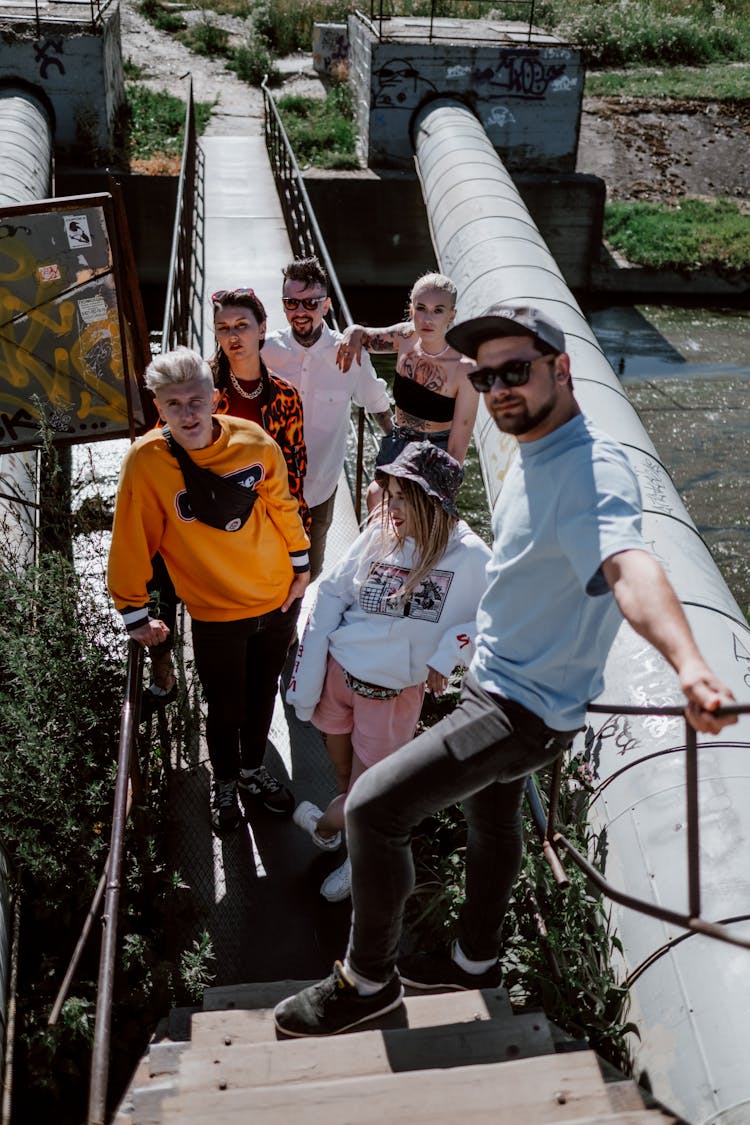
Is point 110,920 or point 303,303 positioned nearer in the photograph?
point 110,920

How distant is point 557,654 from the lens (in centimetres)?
223

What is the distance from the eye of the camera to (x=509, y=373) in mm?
2188

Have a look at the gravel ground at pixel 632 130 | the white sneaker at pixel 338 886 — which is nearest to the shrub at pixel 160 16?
the gravel ground at pixel 632 130

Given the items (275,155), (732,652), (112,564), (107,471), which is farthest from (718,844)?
(275,155)

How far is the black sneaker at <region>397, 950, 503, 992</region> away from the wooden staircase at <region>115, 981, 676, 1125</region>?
100mm

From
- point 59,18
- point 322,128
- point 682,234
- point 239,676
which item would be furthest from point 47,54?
point 239,676

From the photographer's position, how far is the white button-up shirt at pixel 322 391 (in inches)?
180

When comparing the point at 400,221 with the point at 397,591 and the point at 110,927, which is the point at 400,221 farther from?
the point at 110,927

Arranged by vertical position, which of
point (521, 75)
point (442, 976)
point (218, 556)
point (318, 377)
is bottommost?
point (442, 976)

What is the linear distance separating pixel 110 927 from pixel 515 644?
3.91 feet

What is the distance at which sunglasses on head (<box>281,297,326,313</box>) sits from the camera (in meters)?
4.41

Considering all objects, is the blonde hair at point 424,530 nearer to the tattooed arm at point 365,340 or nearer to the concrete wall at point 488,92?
the tattooed arm at point 365,340

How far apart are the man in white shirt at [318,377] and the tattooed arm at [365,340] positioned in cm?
6

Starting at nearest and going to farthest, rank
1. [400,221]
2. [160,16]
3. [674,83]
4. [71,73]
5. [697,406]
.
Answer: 1. [697,406]
2. [71,73]
3. [400,221]
4. [674,83]
5. [160,16]
